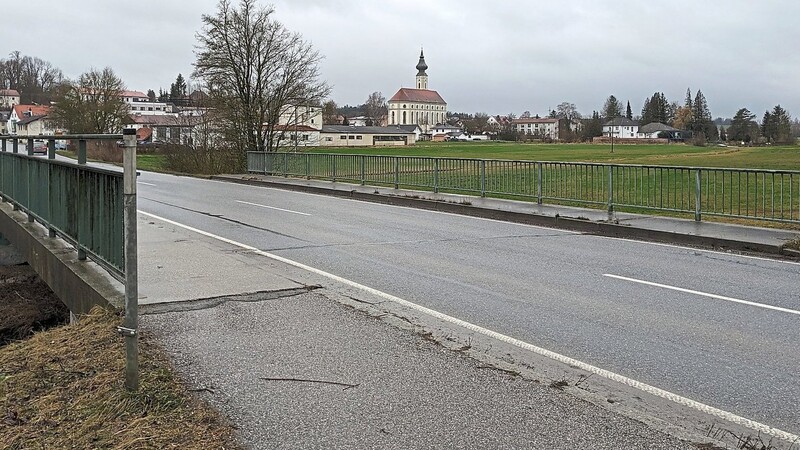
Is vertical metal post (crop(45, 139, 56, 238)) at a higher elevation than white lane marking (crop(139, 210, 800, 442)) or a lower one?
higher

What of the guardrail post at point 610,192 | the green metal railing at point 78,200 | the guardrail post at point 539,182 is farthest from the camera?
the guardrail post at point 539,182

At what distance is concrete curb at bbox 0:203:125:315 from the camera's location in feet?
23.2

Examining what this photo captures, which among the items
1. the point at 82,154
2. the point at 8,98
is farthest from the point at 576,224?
the point at 8,98

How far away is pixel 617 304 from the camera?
775 cm

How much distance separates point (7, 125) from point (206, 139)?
130 m

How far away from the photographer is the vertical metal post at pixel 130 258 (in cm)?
468

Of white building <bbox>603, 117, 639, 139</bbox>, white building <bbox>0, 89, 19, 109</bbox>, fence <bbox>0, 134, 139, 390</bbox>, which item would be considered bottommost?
fence <bbox>0, 134, 139, 390</bbox>

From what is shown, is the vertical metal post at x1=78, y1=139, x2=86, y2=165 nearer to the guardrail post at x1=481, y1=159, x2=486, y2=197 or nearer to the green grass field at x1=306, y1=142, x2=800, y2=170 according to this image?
the guardrail post at x1=481, y1=159, x2=486, y2=197

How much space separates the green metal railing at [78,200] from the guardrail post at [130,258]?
0.71m

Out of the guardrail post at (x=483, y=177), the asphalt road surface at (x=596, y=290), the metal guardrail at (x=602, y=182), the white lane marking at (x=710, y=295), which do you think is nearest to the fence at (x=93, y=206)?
the asphalt road surface at (x=596, y=290)

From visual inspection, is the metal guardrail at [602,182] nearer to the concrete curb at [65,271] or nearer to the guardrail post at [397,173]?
the guardrail post at [397,173]

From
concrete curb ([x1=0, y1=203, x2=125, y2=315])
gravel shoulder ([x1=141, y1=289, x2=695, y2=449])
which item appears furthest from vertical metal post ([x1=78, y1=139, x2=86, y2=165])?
gravel shoulder ([x1=141, y1=289, x2=695, y2=449])

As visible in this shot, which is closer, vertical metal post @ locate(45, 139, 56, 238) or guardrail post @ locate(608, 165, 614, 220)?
vertical metal post @ locate(45, 139, 56, 238)

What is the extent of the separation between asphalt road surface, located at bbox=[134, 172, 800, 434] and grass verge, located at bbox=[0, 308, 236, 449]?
2.89 m
